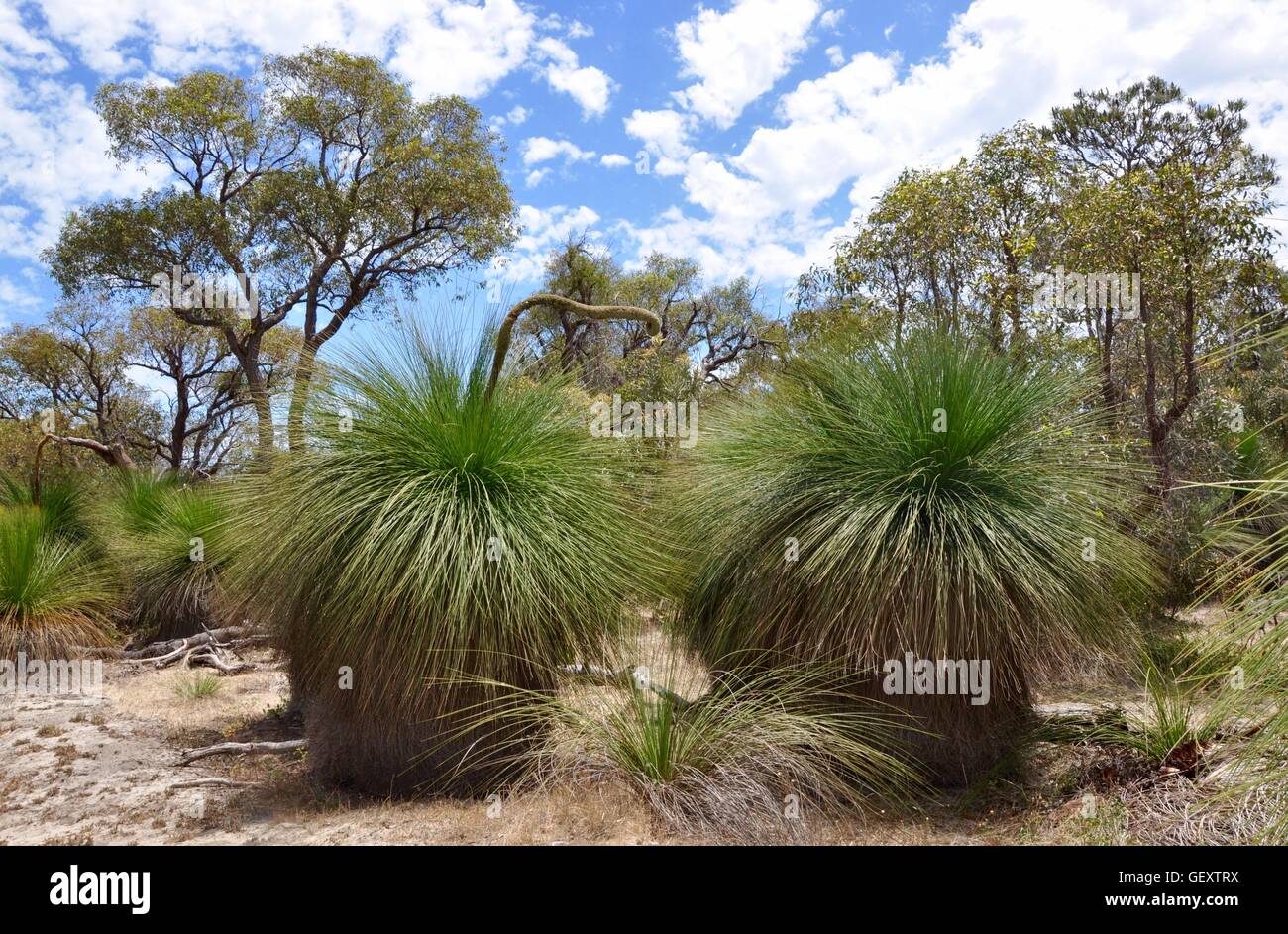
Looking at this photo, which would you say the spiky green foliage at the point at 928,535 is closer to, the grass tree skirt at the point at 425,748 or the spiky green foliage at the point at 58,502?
the grass tree skirt at the point at 425,748

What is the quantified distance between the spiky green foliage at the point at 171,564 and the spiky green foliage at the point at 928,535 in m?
8.42

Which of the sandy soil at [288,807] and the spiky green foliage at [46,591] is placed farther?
the spiky green foliage at [46,591]

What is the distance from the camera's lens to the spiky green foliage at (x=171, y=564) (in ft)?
38.9

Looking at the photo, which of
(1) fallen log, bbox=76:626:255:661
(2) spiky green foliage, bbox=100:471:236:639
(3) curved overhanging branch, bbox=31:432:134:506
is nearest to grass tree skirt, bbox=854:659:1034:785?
(1) fallen log, bbox=76:626:255:661

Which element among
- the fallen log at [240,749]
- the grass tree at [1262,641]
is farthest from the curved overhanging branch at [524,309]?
the grass tree at [1262,641]

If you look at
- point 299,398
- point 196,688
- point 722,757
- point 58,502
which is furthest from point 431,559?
point 58,502

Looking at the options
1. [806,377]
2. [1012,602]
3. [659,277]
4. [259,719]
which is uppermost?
[659,277]

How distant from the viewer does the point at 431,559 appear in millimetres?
5617

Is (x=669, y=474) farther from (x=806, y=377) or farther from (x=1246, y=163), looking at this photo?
(x=1246, y=163)

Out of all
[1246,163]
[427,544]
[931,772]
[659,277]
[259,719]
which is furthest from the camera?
[659,277]

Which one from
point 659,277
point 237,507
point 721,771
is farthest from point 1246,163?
point 659,277

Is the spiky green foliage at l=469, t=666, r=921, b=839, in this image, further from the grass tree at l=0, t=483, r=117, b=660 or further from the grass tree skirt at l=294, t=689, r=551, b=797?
the grass tree at l=0, t=483, r=117, b=660

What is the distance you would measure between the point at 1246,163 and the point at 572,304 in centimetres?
964

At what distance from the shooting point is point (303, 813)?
5.64 metres
